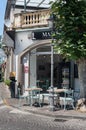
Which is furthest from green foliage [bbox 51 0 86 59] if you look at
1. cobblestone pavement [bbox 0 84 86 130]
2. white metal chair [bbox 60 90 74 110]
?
cobblestone pavement [bbox 0 84 86 130]

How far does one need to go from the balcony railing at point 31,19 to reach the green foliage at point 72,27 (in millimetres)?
6380

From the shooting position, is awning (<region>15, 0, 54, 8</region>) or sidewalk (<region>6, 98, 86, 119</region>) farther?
awning (<region>15, 0, 54, 8</region>)

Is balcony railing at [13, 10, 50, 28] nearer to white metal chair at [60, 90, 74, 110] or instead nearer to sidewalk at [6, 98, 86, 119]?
white metal chair at [60, 90, 74, 110]

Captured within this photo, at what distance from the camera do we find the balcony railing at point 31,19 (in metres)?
22.1

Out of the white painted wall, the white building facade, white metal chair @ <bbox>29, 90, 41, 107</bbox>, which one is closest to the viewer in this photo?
white metal chair @ <bbox>29, 90, 41, 107</bbox>

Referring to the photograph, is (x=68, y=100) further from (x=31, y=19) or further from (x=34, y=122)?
(x=31, y=19)

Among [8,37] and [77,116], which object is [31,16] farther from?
[77,116]

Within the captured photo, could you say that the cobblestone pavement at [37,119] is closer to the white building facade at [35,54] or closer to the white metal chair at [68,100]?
the white metal chair at [68,100]

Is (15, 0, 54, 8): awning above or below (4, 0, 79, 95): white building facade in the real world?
above

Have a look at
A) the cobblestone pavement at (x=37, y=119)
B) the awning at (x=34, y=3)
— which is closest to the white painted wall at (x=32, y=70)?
the cobblestone pavement at (x=37, y=119)

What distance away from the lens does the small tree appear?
49.3 ft

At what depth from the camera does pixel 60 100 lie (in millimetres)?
17844

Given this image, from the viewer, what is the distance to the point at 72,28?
Result: 15.2m

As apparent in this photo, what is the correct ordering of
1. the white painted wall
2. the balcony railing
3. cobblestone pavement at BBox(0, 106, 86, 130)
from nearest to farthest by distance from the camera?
cobblestone pavement at BBox(0, 106, 86, 130), the balcony railing, the white painted wall
